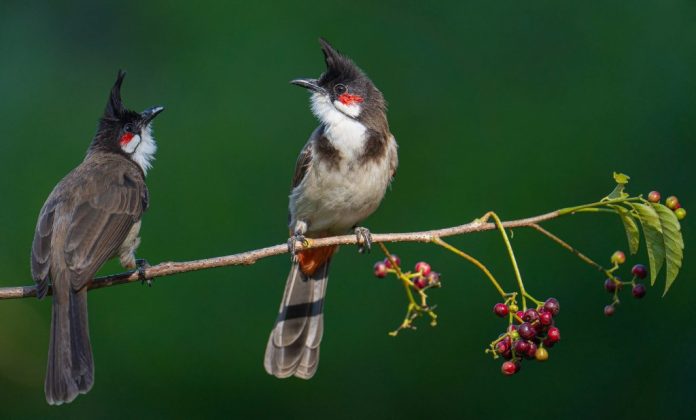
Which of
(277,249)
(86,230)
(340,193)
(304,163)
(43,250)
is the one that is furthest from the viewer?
(304,163)

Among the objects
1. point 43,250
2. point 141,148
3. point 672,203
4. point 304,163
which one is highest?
point 141,148

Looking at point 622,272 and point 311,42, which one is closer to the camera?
point 622,272

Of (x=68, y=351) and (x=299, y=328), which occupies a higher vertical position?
(x=299, y=328)

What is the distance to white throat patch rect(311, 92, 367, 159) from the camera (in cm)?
334

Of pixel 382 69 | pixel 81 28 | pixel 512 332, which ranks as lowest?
pixel 512 332

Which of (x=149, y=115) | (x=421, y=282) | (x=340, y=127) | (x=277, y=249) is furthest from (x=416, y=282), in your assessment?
(x=149, y=115)

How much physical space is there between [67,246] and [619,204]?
5.57ft

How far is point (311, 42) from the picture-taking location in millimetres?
5367

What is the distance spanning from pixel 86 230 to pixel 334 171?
873 millimetres

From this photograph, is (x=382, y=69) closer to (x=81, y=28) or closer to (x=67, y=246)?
(x=81, y=28)

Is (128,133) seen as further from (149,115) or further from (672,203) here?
(672,203)

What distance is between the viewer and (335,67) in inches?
133

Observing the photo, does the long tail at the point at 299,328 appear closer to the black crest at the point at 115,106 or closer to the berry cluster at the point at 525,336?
the black crest at the point at 115,106

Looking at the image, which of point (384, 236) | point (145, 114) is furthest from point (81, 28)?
point (384, 236)
